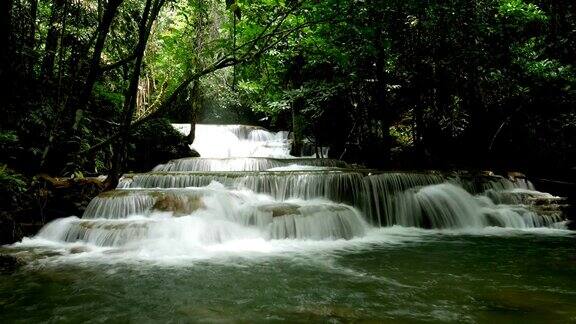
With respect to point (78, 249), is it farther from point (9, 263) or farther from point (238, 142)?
point (238, 142)

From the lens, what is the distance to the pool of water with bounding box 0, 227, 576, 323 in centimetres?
323

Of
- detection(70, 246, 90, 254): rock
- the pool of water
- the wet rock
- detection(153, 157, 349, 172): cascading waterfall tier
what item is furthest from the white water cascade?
detection(153, 157, 349, 172): cascading waterfall tier

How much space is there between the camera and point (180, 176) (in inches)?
382

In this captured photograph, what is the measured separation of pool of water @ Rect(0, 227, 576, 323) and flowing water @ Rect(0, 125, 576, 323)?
0.02 m

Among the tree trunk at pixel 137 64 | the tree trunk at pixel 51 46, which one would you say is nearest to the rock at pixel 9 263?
the tree trunk at pixel 137 64

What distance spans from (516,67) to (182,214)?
10.1 meters

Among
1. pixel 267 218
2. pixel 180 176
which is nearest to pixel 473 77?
pixel 267 218

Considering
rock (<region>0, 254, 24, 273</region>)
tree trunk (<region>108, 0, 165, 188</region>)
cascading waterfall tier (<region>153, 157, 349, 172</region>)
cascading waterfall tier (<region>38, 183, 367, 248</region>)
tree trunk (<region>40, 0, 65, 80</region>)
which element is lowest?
rock (<region>0, 254, 24, 273</region>)

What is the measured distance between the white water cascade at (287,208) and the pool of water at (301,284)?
20.2 inches

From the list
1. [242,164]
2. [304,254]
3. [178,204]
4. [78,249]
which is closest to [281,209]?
[304,254]

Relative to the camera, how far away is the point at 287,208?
719cm

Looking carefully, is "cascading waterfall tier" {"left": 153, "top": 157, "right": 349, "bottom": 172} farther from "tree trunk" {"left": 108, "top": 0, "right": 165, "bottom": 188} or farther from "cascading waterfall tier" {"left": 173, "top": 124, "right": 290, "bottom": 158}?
"tree trunk" {"left": 108, "top": 0, "right": 165, "bottom": 188}

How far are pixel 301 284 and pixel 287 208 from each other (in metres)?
3.07

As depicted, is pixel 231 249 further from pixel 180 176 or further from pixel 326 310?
pixel 180 176
